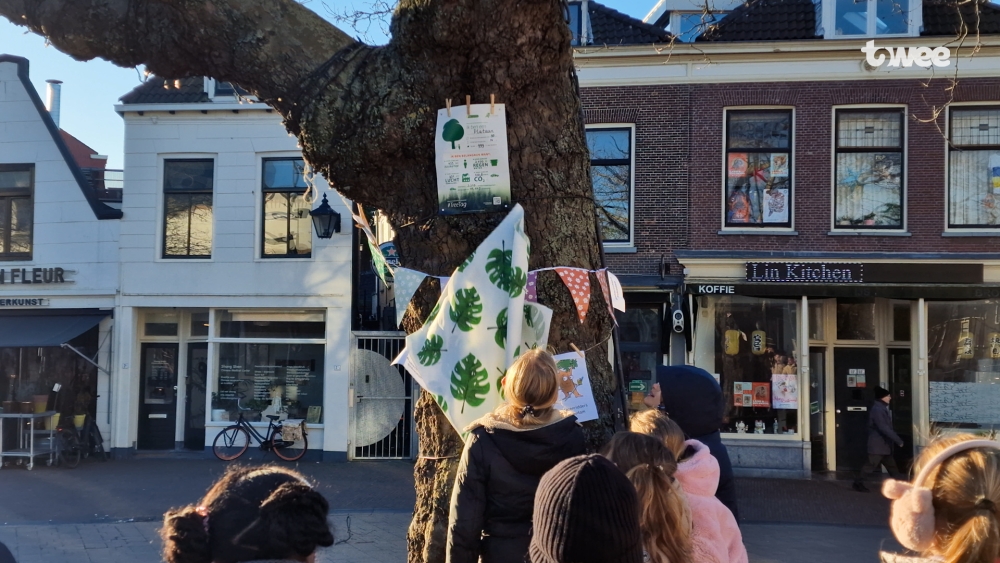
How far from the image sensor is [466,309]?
3793mm

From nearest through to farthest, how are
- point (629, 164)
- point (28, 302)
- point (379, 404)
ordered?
point (629, 164)
point (379, 404)
point (28, 302)

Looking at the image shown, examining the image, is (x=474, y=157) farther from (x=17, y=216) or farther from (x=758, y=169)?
(x=17, y=216)

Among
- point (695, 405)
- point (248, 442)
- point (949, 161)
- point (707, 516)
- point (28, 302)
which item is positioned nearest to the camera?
point (707, 516)

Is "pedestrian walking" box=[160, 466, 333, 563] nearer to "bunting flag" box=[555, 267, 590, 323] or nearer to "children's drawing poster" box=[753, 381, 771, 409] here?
"bunting flag" box=[555, 267, 590, 323]

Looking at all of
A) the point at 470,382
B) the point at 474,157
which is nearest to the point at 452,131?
the point at 474,157

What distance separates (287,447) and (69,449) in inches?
150

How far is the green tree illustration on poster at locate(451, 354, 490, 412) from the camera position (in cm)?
375

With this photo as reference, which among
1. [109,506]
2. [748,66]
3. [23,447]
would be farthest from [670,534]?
[23,447]

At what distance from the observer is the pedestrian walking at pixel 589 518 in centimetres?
188

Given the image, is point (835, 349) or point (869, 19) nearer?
point (869, 19)

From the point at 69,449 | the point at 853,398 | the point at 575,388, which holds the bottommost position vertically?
the point at 69,449

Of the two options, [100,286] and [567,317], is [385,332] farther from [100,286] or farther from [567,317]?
[567,317]

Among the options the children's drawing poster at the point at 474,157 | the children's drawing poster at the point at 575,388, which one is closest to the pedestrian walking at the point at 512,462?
the children's drawing poster at the point at 575,388

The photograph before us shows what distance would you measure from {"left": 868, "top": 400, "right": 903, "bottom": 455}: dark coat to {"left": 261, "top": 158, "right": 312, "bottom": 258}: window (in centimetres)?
1020
